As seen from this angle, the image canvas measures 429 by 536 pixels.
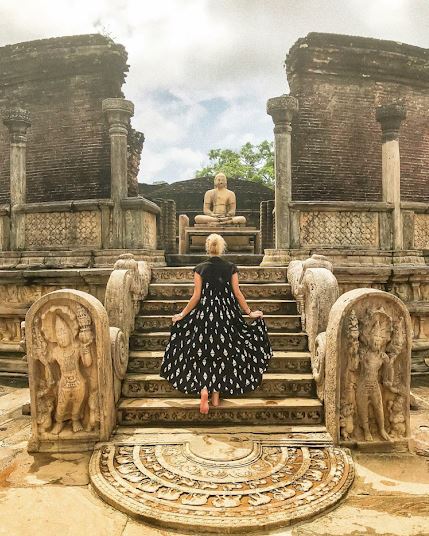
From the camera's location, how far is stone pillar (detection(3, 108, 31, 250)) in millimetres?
7520

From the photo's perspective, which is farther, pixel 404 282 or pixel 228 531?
pixel 404 282

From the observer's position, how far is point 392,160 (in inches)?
307

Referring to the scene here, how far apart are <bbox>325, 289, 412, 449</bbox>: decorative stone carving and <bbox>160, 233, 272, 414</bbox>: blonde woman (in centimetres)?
73

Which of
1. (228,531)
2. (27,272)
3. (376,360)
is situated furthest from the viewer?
(27,272)

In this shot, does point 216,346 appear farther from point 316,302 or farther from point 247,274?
point 247,274

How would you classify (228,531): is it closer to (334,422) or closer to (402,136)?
(334,422)

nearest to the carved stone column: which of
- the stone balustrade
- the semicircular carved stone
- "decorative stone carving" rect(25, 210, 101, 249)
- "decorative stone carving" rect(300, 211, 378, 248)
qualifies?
"decorative stone carving" rect(300, 211, 378, 248)

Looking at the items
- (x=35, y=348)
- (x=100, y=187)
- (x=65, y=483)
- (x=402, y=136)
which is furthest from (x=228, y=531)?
(x=402, y=136)

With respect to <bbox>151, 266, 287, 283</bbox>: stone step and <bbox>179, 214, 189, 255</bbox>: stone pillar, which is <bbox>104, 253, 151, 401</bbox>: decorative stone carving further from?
<bbox>179, 214, 189, 255</bbox>: stone pillar

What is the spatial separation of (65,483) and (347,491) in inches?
75.0

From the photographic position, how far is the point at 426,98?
12516mm

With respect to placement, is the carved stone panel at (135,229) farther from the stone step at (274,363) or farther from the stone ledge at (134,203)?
the stone step at (274,363)

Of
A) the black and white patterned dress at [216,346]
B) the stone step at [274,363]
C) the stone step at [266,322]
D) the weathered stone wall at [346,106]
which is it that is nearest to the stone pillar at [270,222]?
the weathered stone wall at [346,106]

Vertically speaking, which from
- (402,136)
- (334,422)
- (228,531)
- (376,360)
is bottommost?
(228,531)
